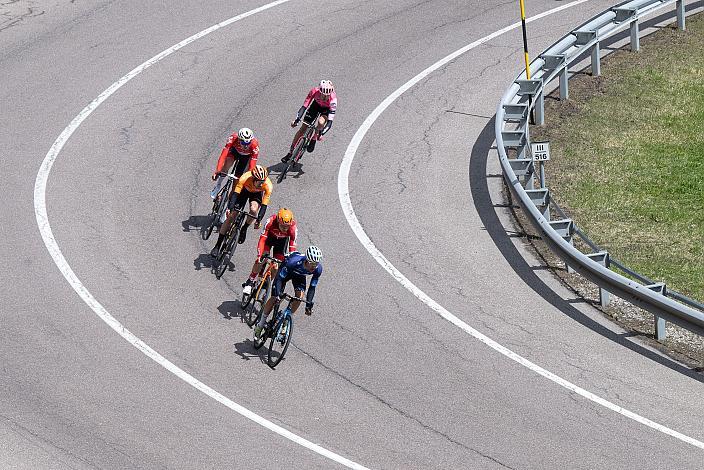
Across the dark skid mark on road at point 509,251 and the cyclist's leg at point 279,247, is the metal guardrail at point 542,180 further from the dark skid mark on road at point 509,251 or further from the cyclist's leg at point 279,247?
the cyclist's leg at point 279,247

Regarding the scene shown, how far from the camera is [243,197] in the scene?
56.3 feet

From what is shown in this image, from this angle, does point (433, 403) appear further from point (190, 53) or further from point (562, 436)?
point (190, 53)

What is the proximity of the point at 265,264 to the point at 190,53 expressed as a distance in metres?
9.98

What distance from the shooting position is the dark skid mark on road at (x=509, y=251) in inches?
616

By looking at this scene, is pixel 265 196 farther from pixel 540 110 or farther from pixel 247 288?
pixel 540 110

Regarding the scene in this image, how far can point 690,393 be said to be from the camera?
48.2 feet

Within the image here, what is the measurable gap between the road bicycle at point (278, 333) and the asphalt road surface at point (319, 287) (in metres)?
0.22

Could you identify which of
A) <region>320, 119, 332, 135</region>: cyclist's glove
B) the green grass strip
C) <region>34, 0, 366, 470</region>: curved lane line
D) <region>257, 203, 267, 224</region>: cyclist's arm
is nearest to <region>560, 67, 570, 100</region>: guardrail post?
the green grass strip

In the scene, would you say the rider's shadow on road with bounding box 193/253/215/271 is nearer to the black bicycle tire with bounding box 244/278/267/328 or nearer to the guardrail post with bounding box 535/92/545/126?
the black bicycle tire with bounding box 244/278/267/328

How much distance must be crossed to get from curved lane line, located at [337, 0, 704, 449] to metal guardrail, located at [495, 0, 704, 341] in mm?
1695

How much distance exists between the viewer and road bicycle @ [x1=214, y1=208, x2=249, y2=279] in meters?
16.9

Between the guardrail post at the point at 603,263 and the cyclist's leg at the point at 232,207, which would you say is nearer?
the guardrail post at the point at 603,263

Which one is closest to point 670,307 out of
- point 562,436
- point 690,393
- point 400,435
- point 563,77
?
point 690,393

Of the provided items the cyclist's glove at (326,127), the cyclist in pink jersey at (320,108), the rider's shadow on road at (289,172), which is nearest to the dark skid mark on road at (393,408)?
the rider's shadow on road at (289,172)
